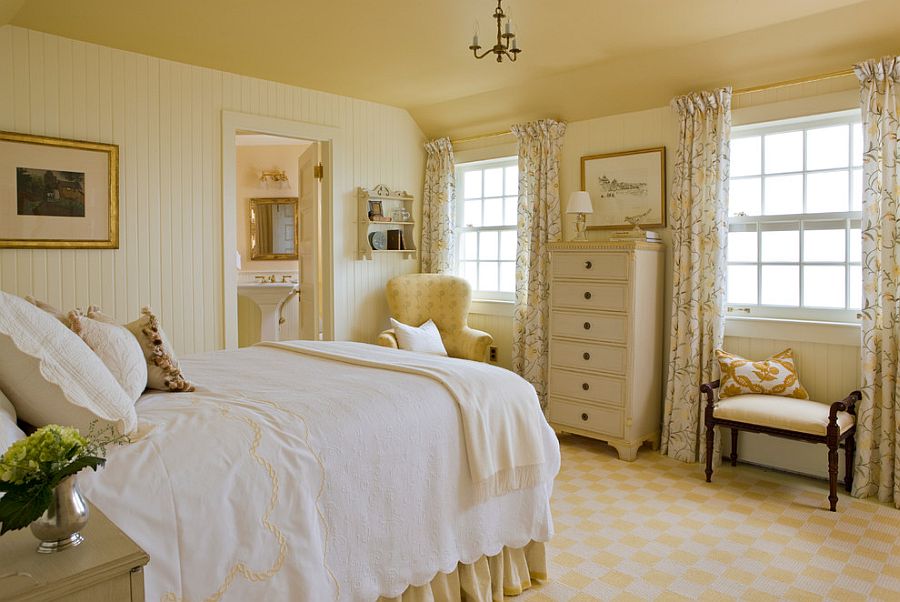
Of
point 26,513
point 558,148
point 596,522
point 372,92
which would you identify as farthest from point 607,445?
point 26,513

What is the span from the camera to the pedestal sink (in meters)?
6.72

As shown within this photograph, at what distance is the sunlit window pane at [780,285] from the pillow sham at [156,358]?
3.43 metres

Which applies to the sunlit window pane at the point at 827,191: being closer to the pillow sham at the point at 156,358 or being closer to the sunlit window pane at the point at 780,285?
the sunlit window pane at the point at 780,285

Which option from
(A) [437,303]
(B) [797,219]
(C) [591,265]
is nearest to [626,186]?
(C) [591,265]

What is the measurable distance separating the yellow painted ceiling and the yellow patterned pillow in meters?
1.69

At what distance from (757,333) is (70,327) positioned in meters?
3.69

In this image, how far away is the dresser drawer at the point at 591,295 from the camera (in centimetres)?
418

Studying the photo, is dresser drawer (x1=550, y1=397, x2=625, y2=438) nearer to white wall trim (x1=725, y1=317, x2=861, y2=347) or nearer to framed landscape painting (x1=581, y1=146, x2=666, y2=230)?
white wall trim (x1=725, y1=317, x2=861, y2=347)

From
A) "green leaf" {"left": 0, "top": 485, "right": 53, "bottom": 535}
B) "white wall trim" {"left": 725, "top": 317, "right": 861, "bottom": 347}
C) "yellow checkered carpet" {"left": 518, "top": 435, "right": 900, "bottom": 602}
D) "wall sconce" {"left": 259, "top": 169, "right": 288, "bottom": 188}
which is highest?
"wall sconce" {"left": 259, "top": 169, "right": 288, "bottom": 188}

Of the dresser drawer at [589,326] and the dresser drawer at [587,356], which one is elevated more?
the dresser drawer at [589,326]

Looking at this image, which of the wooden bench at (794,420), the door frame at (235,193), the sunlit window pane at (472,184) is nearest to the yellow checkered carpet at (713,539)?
the wooden bench at (794,420)

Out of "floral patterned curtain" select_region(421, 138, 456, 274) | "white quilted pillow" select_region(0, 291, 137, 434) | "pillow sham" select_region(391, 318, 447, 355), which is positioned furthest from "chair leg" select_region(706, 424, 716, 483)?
"white quilted pillow" select_region(0, 291, 137, 434)

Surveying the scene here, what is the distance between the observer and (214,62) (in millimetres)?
4383

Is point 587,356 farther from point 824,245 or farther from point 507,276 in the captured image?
point 824,245
